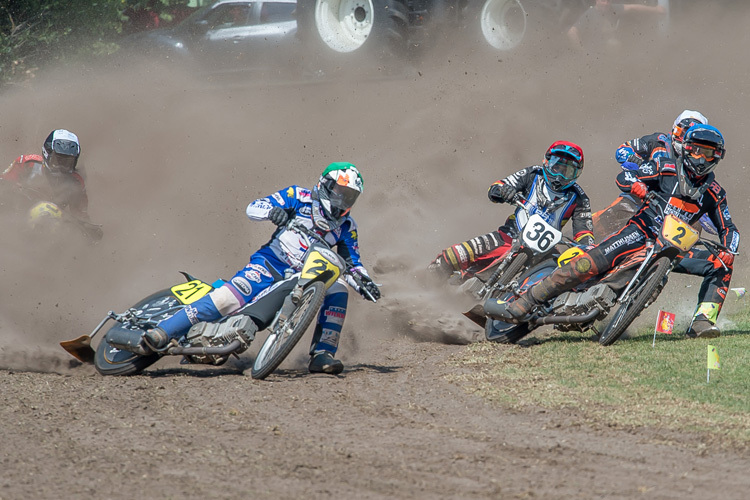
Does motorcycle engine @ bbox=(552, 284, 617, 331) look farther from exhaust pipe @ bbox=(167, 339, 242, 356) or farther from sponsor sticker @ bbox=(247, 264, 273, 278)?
exhaust pipe @ bbox=(167, 339, 242, 356)

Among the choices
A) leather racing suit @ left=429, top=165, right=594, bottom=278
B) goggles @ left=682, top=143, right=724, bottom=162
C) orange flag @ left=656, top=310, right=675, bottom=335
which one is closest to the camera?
orange flag @ left=656, top=310, right=675, bottom=335

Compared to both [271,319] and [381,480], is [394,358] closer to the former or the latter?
[271,319]

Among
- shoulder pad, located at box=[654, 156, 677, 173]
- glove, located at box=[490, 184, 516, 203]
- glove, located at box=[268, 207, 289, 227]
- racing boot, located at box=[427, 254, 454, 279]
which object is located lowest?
racing boot, located at box=[427, 254, 454, 279]

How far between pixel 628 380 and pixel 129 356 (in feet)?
14.2

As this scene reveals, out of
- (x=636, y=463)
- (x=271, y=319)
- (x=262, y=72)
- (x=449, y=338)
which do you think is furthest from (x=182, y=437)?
(x=262, y=72)

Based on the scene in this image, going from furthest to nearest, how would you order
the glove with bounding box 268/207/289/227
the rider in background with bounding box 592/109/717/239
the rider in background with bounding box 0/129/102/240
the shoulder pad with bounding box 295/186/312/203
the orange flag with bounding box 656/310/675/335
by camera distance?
the rider in background with bounding box 592/109/717/239 < the rider in background with bounding box 0/129/102/240 < the orange flag with bounding box 656/310/675/335 < the shoulder pad with bounding box 295/186/312/203 < the glove with bounding box 268/207/289/227

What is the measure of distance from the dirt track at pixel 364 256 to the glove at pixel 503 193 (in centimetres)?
144

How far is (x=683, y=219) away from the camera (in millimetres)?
9828

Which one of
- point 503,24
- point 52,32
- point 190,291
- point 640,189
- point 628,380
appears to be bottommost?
point 628,380

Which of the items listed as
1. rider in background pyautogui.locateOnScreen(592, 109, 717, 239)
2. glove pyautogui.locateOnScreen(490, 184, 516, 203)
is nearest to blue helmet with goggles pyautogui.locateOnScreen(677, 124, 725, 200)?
glove pyautogui.locateOnScreen(490, 184, 516, 203)

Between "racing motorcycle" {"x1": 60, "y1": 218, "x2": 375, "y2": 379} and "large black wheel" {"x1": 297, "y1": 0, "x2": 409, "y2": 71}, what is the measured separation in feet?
33.9

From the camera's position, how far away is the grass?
6.75m

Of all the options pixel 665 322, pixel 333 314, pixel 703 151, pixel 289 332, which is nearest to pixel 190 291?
pixel 289 332

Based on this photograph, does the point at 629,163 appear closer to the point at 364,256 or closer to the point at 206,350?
the point at 364,256
